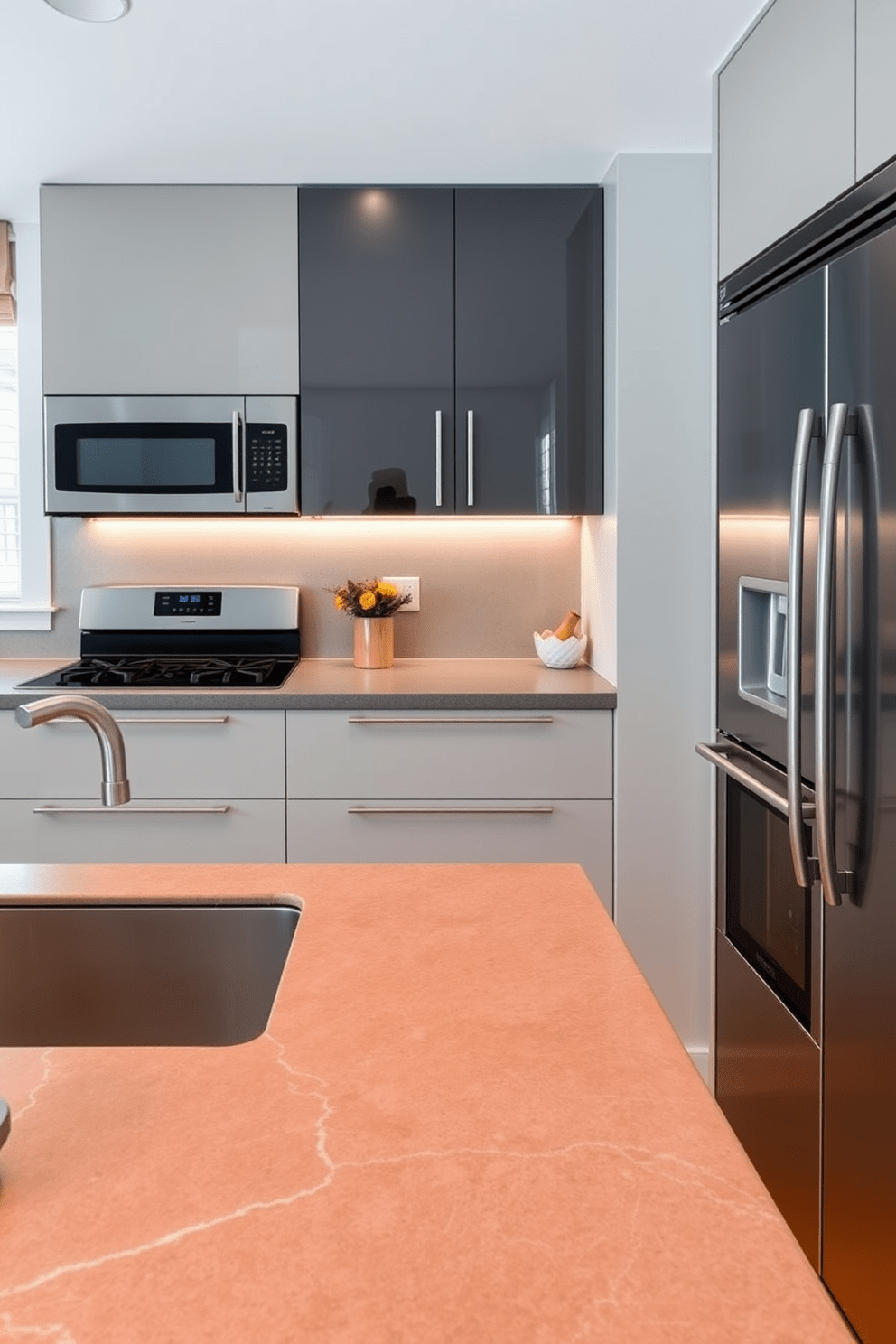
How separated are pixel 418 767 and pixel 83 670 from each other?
1.00 meters

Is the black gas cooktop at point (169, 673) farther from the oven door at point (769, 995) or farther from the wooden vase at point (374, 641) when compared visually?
the oven door at point (769, 995)

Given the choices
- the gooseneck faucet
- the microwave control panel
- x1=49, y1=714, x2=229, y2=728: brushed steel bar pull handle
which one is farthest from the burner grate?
the gooseneck faucet

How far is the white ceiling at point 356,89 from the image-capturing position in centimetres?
210

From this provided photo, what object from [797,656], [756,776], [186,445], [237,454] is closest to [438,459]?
[237,454]

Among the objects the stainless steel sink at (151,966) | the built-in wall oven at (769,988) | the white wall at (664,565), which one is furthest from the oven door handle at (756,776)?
the stainless steel sink at (151,966)

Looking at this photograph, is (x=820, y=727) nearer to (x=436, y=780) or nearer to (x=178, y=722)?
(x=436, y=780)

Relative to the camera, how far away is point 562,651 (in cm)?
321

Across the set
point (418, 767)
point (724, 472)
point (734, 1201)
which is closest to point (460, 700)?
point (418, 767)

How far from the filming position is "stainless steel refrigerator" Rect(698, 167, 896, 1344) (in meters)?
1.48

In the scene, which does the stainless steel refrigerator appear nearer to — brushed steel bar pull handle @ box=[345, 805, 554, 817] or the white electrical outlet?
brushed steel bar pull handle @ box=[345, 805, 554, 817]

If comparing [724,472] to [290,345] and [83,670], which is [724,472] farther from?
[83,670]

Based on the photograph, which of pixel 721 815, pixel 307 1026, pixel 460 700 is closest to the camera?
pixel 307 1026

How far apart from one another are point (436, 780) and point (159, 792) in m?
0.70

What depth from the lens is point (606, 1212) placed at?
70 cm
